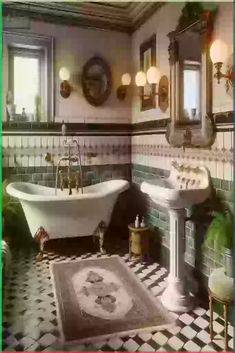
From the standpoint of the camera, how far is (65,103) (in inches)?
93.0

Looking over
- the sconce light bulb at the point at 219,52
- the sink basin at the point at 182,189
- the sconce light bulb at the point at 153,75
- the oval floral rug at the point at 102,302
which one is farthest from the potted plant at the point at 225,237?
the sconce light bulb at the point at 153,75

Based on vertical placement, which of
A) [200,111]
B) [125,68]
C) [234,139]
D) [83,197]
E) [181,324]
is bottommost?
[181,324]

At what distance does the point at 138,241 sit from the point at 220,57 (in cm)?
132

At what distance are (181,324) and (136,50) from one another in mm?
1720

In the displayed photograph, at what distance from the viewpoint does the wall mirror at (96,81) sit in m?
2.22

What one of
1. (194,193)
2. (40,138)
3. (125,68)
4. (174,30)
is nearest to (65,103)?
(40,138)

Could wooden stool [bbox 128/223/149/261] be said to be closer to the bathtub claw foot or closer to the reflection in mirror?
the bathtub claw foot

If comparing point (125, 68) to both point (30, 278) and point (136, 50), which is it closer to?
point (136, 50)

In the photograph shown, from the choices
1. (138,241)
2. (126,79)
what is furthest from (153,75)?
A: (138,241)

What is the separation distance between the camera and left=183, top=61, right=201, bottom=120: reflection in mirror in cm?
204

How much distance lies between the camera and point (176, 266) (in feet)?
6.87

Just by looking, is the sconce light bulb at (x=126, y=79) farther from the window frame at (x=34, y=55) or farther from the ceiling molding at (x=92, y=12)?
the window frame at (x=34, y=55)

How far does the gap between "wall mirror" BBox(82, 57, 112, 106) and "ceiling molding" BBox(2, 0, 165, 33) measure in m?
0.24

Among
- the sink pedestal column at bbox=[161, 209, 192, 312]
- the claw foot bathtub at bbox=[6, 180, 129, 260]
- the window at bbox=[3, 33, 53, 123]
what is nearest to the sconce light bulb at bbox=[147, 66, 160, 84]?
the window at bbox=[3, 33, 53, 123]
